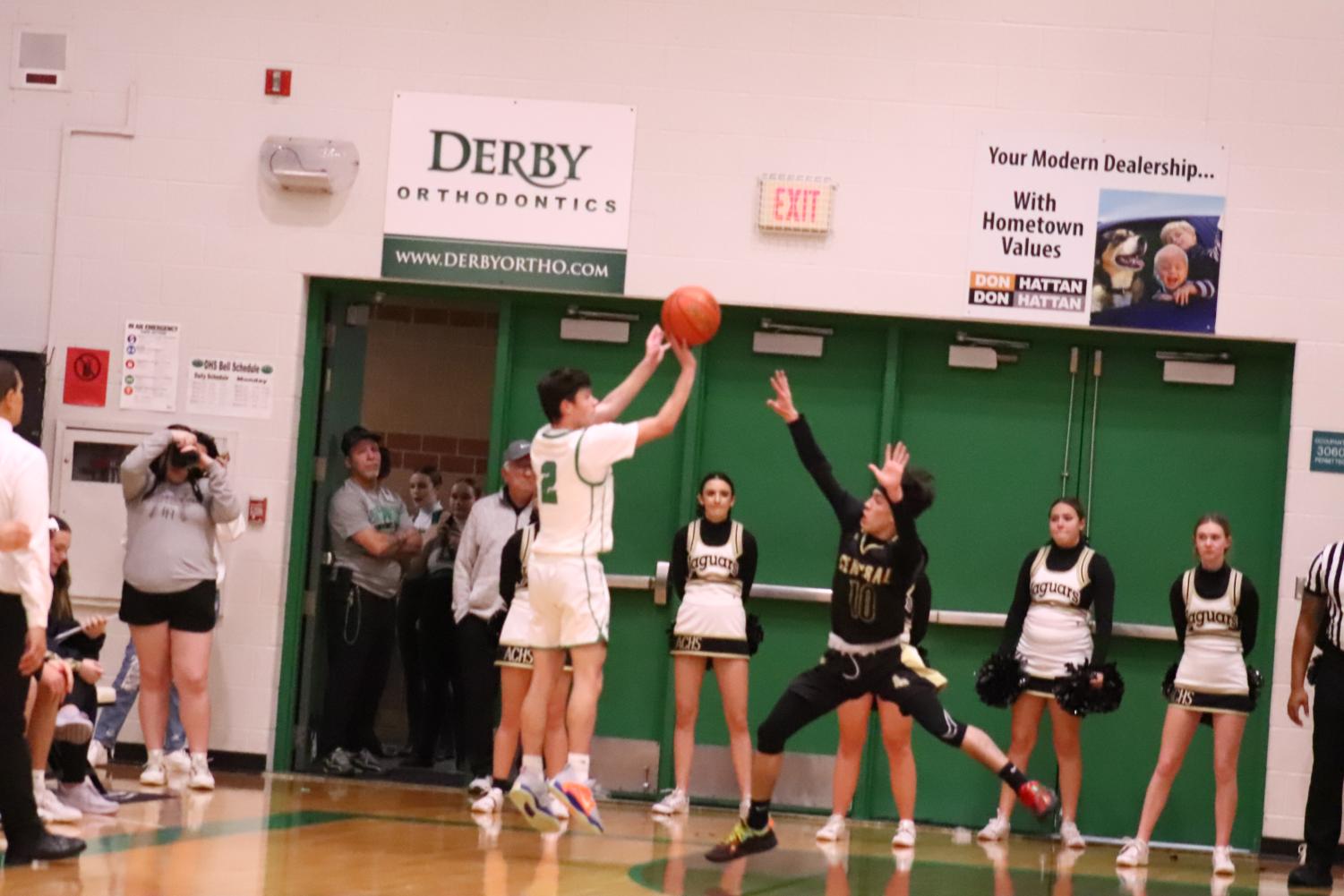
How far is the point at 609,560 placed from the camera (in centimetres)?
897

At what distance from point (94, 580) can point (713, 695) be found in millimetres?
3429

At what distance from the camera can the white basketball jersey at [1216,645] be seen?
7.69 metres

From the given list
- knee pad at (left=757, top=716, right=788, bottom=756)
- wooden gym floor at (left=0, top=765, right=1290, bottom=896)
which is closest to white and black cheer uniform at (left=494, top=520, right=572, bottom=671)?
wooden gym floor at (left=0, top=765, right=1290, bottom=896)

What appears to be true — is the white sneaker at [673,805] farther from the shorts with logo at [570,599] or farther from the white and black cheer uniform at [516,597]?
the shorts with logo at [570,599]

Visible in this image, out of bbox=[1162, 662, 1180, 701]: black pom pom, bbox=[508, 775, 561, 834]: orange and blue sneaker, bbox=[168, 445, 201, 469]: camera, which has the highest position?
bbox=[168, 445, 201, 469]: camera

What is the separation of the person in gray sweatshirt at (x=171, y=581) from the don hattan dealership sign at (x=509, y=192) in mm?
1596

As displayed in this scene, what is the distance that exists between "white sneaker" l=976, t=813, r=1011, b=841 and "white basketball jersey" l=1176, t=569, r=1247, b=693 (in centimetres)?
121

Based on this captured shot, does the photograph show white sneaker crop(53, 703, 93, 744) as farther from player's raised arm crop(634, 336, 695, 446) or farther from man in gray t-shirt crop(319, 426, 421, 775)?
player's raised arm crop(634, 336, 695, 446)

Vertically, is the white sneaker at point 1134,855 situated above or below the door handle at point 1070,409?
below

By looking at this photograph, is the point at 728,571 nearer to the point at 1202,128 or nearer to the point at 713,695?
the point at 713,695

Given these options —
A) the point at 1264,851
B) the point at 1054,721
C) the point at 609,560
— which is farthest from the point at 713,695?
the point at 1264,851

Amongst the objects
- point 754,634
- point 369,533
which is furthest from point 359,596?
point 754,634

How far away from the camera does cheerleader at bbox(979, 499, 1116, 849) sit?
8.13 metres

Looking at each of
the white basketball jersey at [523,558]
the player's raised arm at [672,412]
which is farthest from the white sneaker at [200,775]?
the player's raised arm at [672,412]
